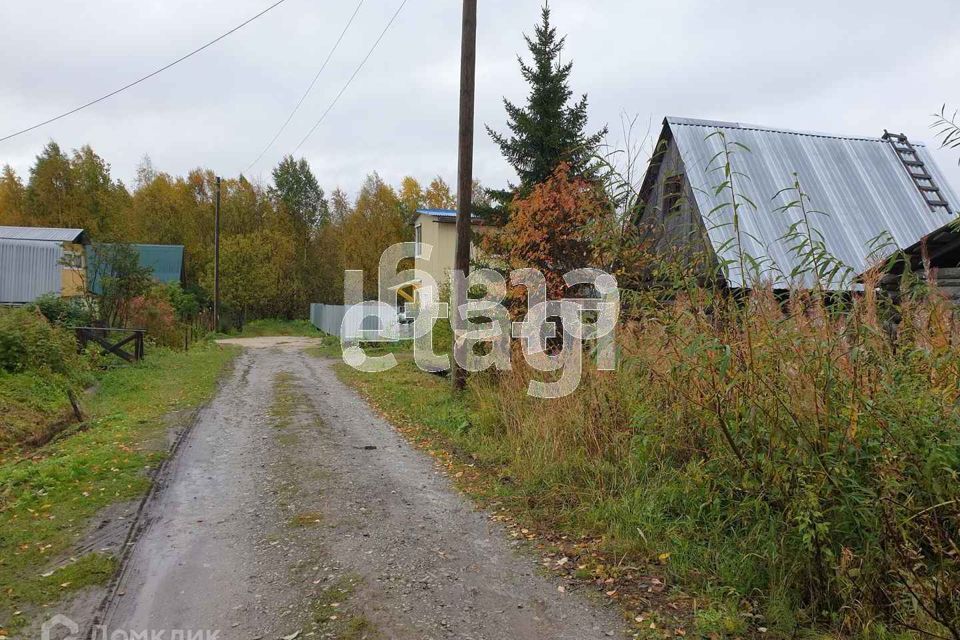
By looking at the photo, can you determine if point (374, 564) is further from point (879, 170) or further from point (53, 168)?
point (53, 168)

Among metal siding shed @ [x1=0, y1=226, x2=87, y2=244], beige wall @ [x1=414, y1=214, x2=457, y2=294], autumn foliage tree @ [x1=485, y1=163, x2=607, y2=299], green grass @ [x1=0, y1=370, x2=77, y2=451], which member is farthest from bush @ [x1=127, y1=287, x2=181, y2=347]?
autumn foliage tree @ [x1=485, y1=163, x2=607, y2=299]

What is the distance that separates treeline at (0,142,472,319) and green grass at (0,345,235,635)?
98.0ft

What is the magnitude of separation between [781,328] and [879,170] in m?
17.3

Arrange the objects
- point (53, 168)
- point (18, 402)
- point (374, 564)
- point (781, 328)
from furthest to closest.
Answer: point (53, 168)
point (18, 402)
point (374, 564)
point (781, 328)

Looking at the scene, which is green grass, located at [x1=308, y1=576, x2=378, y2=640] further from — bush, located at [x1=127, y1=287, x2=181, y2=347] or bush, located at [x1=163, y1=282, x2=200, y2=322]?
bush, located at [x1=163, y1=282, x2=200, y2=322]

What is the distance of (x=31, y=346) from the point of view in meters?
11.1

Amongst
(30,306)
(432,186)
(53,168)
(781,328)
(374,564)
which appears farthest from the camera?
(432,186)

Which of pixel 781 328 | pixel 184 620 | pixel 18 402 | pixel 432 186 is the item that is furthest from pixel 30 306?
pixel 432 186

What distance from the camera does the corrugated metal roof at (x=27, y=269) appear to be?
78.1 ft

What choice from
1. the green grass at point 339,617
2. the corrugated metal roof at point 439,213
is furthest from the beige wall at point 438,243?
the green grass at point 339,617

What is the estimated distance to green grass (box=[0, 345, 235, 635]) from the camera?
4008 mm

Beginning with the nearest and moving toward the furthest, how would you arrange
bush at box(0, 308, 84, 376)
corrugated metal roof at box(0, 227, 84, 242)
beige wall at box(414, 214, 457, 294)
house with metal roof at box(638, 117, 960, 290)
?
bush at box(0, 308, 84, 376) < house with metal roof at box(638, 117, 960, 290) < corrugated metal roof at box(0, 227, 84, 242) < beige wall at box(414, 214, 457, 294)

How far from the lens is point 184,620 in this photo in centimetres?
351

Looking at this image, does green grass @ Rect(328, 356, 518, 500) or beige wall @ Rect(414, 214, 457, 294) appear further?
beige wall @ Rect(414, 214, 457, 294)
